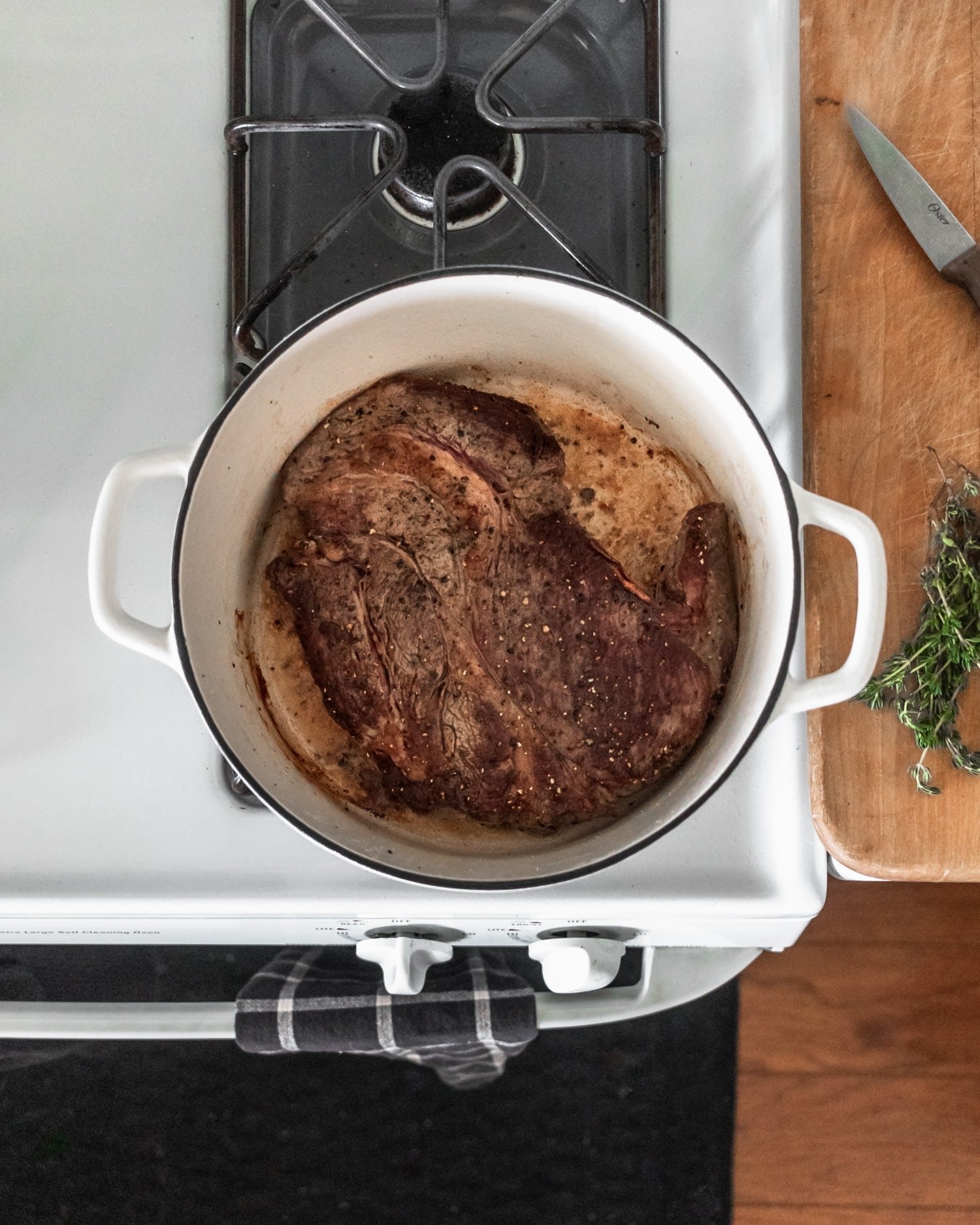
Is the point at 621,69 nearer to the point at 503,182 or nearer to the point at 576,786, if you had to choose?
the point at 503,182

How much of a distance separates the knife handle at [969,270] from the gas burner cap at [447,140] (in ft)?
1.10

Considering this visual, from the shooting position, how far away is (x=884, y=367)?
2.28 feet

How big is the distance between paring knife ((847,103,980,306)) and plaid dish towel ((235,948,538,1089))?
68cm

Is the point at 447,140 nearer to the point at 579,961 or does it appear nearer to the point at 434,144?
the point at 434,144

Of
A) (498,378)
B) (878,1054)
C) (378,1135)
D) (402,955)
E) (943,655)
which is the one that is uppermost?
(498,378)

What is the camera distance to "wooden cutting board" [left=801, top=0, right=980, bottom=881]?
67 centimetres

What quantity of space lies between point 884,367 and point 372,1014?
0.67 meters

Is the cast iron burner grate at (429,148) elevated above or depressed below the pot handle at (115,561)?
above

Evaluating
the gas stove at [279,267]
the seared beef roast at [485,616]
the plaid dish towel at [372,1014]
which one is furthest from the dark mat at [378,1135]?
the seared beef roast at [485,616]

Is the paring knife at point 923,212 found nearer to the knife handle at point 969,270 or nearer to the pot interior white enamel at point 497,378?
the knife handle at point 969,270

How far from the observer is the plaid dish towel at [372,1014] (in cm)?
82

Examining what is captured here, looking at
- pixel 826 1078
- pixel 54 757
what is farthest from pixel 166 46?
pixel 826 1078

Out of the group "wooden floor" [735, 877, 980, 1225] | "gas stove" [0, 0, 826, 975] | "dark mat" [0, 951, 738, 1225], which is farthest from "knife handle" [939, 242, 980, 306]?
"dark mat" [0, 951, 738, 1225]

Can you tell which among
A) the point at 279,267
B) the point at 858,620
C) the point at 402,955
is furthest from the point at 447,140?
the point at 402,955
